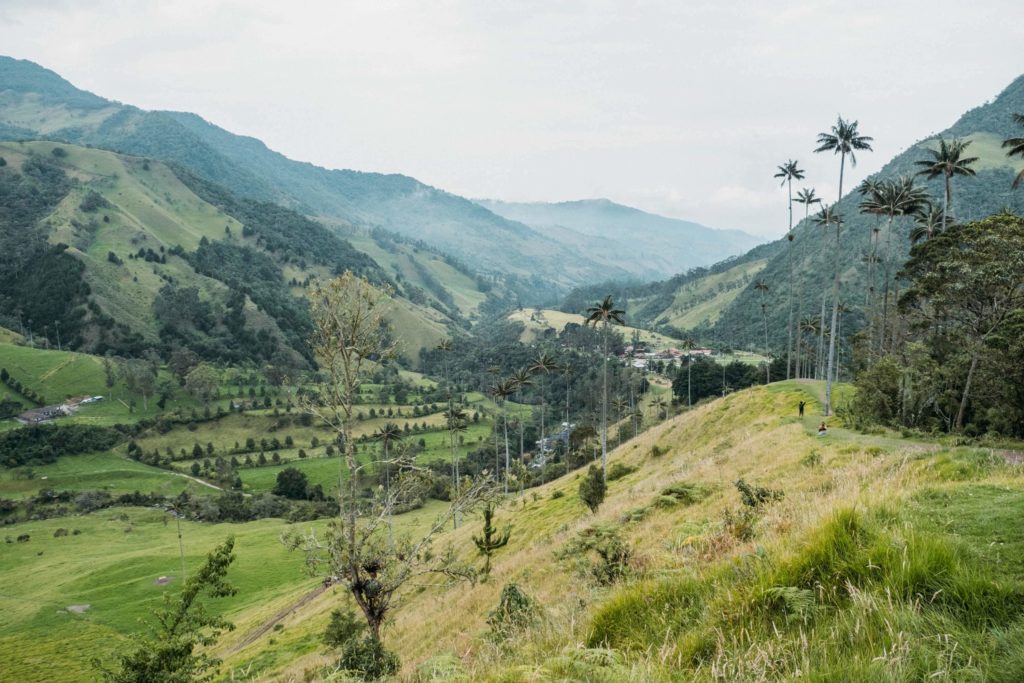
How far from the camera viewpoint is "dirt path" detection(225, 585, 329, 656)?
4922 centimetres

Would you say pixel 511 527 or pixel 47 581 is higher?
pixel 511 527

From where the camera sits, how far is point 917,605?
4.64 m

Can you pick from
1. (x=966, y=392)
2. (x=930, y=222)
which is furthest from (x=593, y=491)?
(x=930, y=222)

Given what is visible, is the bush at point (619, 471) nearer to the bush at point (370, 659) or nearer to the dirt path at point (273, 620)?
the dirt path at point (273, 620)

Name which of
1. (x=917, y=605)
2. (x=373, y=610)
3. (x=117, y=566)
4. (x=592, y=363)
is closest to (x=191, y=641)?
(x=373, y=610)

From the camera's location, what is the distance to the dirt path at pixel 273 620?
49216mm

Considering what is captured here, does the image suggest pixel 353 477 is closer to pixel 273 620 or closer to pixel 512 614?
pixel 512 614

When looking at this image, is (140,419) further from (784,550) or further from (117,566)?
(784,550)

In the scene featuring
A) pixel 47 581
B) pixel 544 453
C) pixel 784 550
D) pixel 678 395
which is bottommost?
pixel 47 581

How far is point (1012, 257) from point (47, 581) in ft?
408

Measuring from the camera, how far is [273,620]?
54.7 meters

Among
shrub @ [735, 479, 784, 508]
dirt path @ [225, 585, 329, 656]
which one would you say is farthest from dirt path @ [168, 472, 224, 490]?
shrub @ [735, 479, 784, 508]

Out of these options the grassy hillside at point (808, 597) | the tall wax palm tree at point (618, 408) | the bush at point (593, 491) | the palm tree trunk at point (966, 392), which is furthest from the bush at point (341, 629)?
the tall wax palm tree at point (618, 408)

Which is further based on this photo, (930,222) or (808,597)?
(930,222)
